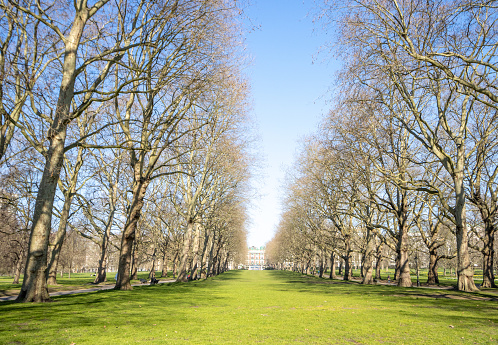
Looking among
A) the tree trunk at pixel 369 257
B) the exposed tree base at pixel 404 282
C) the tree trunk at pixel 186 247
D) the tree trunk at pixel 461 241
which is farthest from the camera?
the tree trunk at pixel 369 257

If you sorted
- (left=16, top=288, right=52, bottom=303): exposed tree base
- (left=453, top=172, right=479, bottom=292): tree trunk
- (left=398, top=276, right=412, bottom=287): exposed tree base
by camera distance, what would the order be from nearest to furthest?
(left=16, top=288, right=52, bottom=303): exposed tree base, (left=453, top=172, right=479, bottom=292): tree trunk, (left=398, top=276, right=412, bottom=287): exposed tree base

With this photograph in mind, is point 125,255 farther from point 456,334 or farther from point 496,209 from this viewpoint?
point 496,209

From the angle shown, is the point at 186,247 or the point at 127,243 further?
the point at 186,247

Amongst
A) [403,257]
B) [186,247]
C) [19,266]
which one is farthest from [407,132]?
[19,266]

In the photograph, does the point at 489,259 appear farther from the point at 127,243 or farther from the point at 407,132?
the point at 127,243

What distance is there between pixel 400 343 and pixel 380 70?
13.6 m

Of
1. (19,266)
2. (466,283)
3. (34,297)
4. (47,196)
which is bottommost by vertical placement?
(19,266)

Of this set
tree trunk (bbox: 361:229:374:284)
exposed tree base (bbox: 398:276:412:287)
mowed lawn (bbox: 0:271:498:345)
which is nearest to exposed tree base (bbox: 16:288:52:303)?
mowed lawn (bbox: 0:271:498:345)

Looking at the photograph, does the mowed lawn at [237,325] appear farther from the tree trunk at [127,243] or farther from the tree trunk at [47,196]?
the tree trunk at [127,243]

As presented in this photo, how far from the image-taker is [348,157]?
1012 inches

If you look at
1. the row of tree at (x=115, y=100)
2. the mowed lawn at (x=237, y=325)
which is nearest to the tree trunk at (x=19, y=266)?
the row of tree at (x=115, y=100)

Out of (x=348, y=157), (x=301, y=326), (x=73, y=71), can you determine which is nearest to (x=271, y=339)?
(x=301, y=326)

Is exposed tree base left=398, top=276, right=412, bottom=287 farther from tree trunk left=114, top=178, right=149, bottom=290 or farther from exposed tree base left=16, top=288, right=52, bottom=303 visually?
exposed tree base left=16, top=288, right=52, bottom=303

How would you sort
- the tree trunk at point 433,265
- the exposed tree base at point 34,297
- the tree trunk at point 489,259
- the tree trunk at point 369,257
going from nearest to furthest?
the exposed tree base at point 34,297
the tree trunk at point 489,259
the tree trunk at point 369,257
the tree trunk at point 433,265
